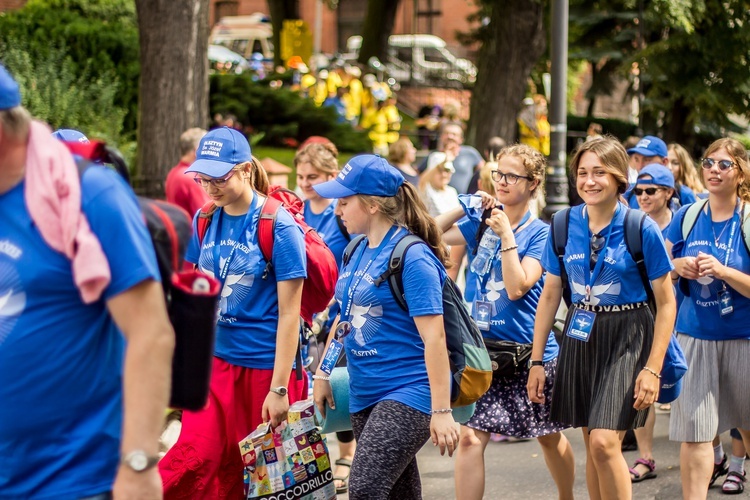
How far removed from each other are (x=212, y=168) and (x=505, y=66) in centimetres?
1344

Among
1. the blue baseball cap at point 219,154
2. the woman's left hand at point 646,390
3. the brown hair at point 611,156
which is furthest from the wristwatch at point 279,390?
the brown hair at point 611,156

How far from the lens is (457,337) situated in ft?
15.2

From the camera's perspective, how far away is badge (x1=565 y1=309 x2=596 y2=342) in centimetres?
529

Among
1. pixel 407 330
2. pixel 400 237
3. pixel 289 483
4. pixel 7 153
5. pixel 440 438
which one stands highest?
pixel 7 153

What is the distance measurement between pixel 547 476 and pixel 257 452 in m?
3.05

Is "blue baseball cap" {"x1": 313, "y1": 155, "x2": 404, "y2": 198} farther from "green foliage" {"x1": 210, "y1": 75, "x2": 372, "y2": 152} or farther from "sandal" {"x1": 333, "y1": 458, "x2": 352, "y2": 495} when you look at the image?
"green foliage" {"x1": 210, "y1": 75, "x2": 372, "y2": 152}

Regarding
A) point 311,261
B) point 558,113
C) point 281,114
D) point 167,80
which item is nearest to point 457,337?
point 311,261

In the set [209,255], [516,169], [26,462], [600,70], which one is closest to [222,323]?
[209,255]

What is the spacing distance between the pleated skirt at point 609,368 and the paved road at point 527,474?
1.66 meters

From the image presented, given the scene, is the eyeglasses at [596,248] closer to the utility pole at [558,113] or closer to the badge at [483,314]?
the badge at [483,314]

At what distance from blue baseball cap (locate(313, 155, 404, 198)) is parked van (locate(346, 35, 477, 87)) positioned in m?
28.2

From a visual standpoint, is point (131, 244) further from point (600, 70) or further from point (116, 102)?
point (600, 70)

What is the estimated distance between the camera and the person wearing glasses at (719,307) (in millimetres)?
6039

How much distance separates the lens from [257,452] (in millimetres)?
4781
